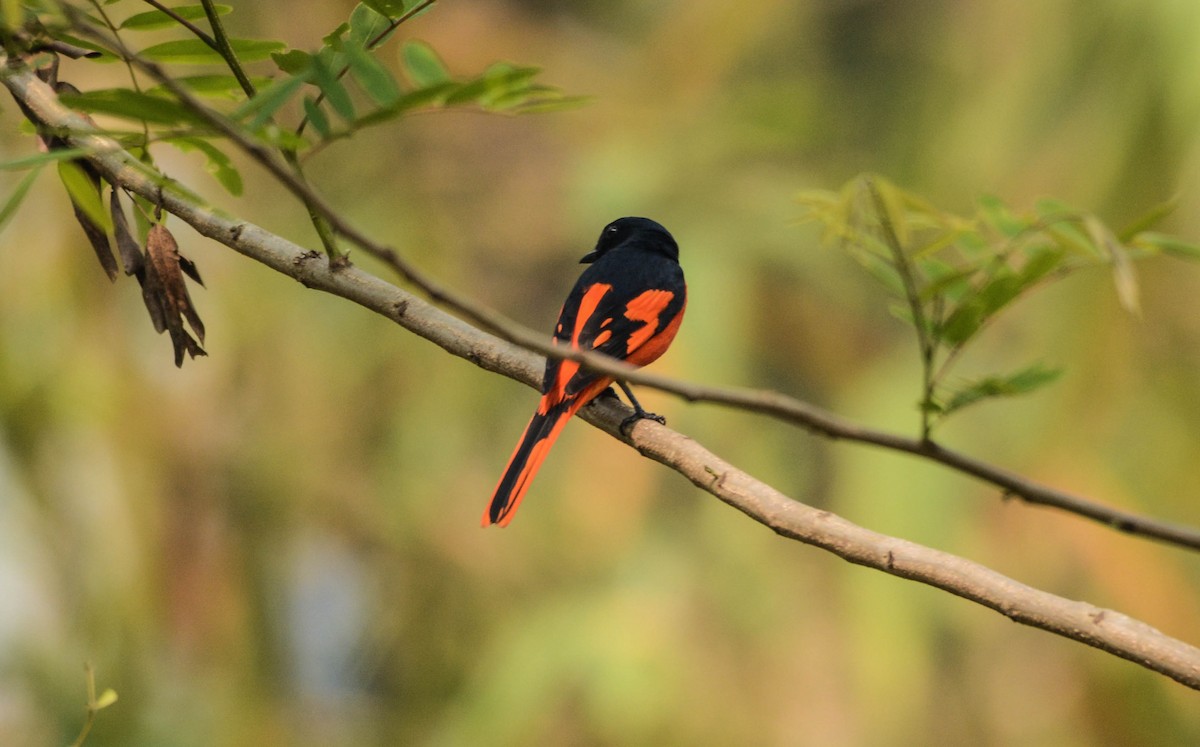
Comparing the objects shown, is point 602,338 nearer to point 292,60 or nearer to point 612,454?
point 292,60

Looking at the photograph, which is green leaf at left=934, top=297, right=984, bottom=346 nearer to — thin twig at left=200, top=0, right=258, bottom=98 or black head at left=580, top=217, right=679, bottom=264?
thin twig at left=200, top=0, right=258, bottom=98

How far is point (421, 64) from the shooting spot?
135 centimetres

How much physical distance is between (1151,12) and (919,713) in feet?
12.6

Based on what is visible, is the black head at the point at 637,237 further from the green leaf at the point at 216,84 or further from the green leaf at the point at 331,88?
the green leaf at the point at 331,88

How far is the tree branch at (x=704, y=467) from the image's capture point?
4.50 feet

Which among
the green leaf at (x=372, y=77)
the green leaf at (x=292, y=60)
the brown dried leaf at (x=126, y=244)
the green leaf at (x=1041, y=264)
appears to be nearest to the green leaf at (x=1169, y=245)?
the green leaf at (x=1041, y=264)

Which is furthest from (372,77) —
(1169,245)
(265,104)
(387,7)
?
(1169,245)

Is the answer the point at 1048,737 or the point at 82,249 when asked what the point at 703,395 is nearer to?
the point at 82,249

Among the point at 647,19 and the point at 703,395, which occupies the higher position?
the point at 647,19

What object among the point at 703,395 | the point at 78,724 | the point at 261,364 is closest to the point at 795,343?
the point at 261,364

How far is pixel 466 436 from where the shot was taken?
7.06m

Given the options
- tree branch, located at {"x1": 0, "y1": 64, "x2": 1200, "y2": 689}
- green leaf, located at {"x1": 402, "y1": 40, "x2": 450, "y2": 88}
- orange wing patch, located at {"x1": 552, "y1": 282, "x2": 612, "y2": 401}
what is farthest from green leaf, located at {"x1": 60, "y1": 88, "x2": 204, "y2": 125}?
orange wing patch, located at {"x1": 552, "y1": 282, "x2": 612, "y2": 401}

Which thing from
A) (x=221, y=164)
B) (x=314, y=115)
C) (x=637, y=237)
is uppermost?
(x=637, y=237)

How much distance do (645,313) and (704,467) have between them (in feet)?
4.28
